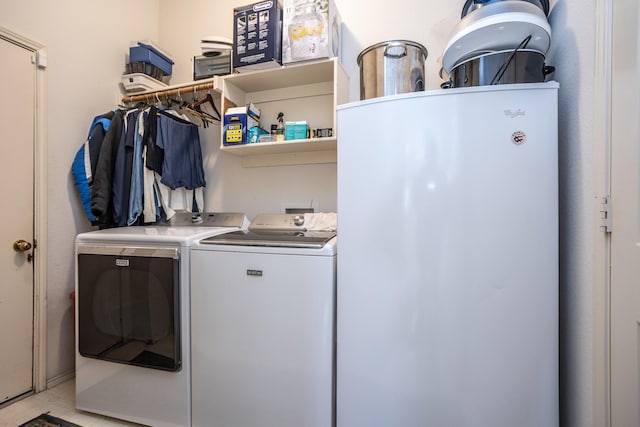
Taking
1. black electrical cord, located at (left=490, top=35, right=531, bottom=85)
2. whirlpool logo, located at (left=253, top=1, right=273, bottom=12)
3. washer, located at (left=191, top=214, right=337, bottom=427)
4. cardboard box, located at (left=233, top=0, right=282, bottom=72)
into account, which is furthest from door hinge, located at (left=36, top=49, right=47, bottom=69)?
black electrical cord, located at (left=490, top=35, right=531, bottom=85)

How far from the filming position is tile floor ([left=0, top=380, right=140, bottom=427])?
154cm

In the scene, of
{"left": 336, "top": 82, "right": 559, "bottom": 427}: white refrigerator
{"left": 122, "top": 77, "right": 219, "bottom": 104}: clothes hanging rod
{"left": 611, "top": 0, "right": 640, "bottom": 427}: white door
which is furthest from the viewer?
{"left": 122, "top": 77, "right": 219, "bottom": 104}: clothes hanging rod

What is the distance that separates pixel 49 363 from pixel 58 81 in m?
1.84

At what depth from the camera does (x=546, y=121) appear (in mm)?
958

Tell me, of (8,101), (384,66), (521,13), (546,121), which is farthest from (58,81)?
(546,121)

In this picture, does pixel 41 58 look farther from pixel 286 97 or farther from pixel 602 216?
pixel 602 216

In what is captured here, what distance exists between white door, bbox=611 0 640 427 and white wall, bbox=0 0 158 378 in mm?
2780

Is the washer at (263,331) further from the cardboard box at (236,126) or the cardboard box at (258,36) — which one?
the cardboard box at (258,36)

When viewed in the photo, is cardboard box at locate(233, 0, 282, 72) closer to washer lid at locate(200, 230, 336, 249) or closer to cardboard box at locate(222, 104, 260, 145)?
cardboard box at locate(222, 104, 260, 145)

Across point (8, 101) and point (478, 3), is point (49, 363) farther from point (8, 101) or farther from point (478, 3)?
point (478, 3)

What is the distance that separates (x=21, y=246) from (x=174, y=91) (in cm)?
136

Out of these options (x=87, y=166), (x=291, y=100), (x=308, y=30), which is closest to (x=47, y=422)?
(x=87, y=166)

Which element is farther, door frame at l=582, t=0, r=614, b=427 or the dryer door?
the dryer door

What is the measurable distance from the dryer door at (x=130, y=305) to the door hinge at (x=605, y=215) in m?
1.64
